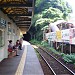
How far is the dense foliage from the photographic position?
48406mm

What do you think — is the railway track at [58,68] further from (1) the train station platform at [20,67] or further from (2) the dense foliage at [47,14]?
(2) the dense foliage at [47,14]

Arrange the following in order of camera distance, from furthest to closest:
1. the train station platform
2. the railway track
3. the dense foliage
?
the dense foliage
the railway track
the train station platform

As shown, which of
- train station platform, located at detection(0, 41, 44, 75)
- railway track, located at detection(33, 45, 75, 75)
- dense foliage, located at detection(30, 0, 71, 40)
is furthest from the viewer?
dense foliage, located at detection(30, 0, 71, 40)

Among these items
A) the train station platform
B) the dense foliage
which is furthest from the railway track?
the dense foliage

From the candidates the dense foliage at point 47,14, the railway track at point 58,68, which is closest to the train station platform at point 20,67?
the railway track at point 58,68

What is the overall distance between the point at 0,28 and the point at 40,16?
3865 cm

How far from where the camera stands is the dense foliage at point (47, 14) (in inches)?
1906

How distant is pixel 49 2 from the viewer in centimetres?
5694

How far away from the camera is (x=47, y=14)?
1973 inches

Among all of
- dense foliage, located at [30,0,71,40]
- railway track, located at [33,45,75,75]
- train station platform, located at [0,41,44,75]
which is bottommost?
railway track, located at [33,45,75,75]

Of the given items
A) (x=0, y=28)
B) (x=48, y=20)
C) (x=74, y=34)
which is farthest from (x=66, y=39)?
(x=48, y=20)

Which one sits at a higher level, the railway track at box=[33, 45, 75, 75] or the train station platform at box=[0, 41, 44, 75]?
the train station platform at box=[0, 41, 44, 75]

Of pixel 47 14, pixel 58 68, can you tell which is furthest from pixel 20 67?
pixel 47 14

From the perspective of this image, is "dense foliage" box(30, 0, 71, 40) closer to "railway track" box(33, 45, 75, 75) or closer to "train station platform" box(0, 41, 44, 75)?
"railway track" box(33, 45, 75, 75)
